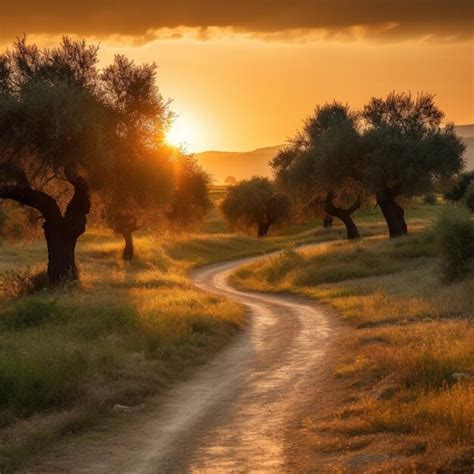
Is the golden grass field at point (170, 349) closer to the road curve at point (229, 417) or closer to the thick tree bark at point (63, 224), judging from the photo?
the road curve at point (229, 417)

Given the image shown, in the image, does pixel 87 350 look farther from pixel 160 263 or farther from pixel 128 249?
pixel 160 263

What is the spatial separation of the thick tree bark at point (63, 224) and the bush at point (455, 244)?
16563mm

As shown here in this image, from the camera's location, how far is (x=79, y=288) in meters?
29.6

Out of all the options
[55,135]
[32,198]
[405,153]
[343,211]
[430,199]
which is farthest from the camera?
[430,199]

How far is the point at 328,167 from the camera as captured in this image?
52.5m

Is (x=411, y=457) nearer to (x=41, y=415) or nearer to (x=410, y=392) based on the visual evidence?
(x=410, y=392)

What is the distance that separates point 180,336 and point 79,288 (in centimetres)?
1152

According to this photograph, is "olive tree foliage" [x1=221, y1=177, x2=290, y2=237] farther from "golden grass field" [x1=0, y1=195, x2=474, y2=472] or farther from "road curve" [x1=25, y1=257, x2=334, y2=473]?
"road curve" [x1=25, y1=257, x2=334, y2=473]

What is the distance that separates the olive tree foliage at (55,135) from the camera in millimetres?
26938

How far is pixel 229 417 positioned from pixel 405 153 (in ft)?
131

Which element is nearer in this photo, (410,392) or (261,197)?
(410,392)

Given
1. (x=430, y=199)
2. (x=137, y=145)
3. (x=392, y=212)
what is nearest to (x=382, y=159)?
(x=392, y=212)

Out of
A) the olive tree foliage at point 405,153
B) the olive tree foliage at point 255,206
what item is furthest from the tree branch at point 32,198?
the olive tree foliage at point 255,206

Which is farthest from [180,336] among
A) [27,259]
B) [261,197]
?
[261,197]
